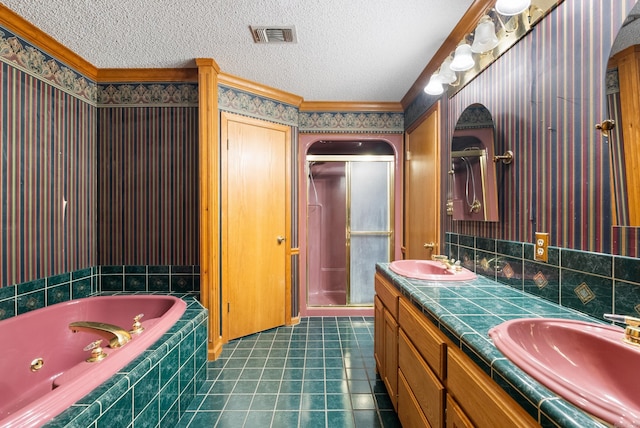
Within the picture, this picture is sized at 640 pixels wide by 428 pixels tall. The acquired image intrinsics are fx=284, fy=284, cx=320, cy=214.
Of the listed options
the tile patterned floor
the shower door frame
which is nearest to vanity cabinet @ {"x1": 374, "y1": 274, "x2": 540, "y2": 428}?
the tile patterned floor

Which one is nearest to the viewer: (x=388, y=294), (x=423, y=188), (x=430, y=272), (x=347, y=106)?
(x=388, y=294)

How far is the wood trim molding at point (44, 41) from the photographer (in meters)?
1.62

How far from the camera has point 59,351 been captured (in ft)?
5.62

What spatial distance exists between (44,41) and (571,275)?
3.09 metres

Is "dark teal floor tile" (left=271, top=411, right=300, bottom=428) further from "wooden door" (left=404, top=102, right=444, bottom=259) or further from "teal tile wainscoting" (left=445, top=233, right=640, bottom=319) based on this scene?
"wooden door" (left=404, top=102, right=444, bottom=259)

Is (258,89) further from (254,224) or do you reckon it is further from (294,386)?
(294,386)

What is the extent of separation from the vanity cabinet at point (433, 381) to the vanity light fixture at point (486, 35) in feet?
4.25

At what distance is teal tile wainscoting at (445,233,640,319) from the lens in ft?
2.82

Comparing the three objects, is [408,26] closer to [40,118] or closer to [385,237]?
[385,237]

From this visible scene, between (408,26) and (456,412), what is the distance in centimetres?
195

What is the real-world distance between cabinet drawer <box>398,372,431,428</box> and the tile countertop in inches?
15.9

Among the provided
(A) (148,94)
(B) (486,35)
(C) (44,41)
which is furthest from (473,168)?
(C) (44,41)

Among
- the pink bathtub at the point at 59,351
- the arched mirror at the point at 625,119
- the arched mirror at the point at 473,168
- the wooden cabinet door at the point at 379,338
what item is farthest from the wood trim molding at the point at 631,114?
the pink bathtub at the point at 59,351

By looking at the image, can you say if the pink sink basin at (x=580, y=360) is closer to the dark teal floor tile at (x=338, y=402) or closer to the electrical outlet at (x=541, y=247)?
the electrical outlet at (x=541, y=247)
